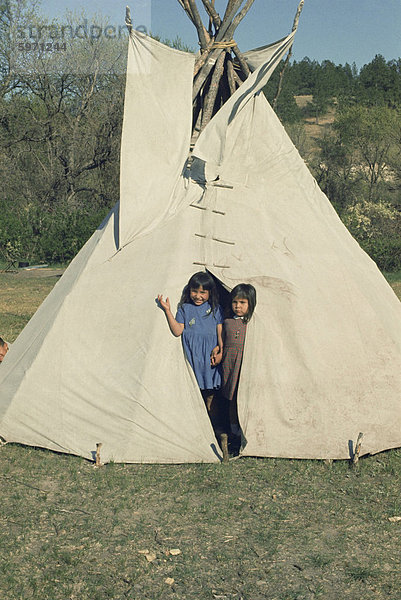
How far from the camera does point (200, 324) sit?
17.5ft

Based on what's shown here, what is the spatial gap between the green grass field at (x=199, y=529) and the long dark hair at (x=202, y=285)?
1.34 m

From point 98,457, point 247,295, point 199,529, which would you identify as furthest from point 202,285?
point 199,529

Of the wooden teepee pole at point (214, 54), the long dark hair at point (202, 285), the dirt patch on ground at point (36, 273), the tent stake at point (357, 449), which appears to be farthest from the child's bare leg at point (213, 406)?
the dirt patch on ground at point (36, 273)

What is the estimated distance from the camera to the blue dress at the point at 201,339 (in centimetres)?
530

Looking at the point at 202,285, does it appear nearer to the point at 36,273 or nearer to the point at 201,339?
the point at 201,339

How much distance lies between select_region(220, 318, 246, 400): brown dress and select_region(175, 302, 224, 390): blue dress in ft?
0.34

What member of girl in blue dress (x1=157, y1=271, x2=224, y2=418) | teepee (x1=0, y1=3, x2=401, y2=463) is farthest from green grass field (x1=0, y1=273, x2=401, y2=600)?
girl in blue dress (x1=157, y1=271, x2=224, y2=418)

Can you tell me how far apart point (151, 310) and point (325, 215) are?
2.03 metres

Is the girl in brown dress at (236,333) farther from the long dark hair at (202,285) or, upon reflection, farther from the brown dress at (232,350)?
the long dark hair at (202,285)

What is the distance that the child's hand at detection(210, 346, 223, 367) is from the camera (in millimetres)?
5375

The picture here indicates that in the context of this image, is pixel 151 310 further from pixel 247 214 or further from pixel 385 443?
pixel 385 443

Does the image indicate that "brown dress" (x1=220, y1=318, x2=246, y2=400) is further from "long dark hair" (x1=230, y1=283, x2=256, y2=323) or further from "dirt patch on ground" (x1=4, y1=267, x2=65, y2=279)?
"dirt patch on ground" (x1=4, y1=267, x2=65, y2=279)

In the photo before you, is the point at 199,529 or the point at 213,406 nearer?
the point at 199,529

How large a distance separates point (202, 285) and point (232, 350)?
588mm
